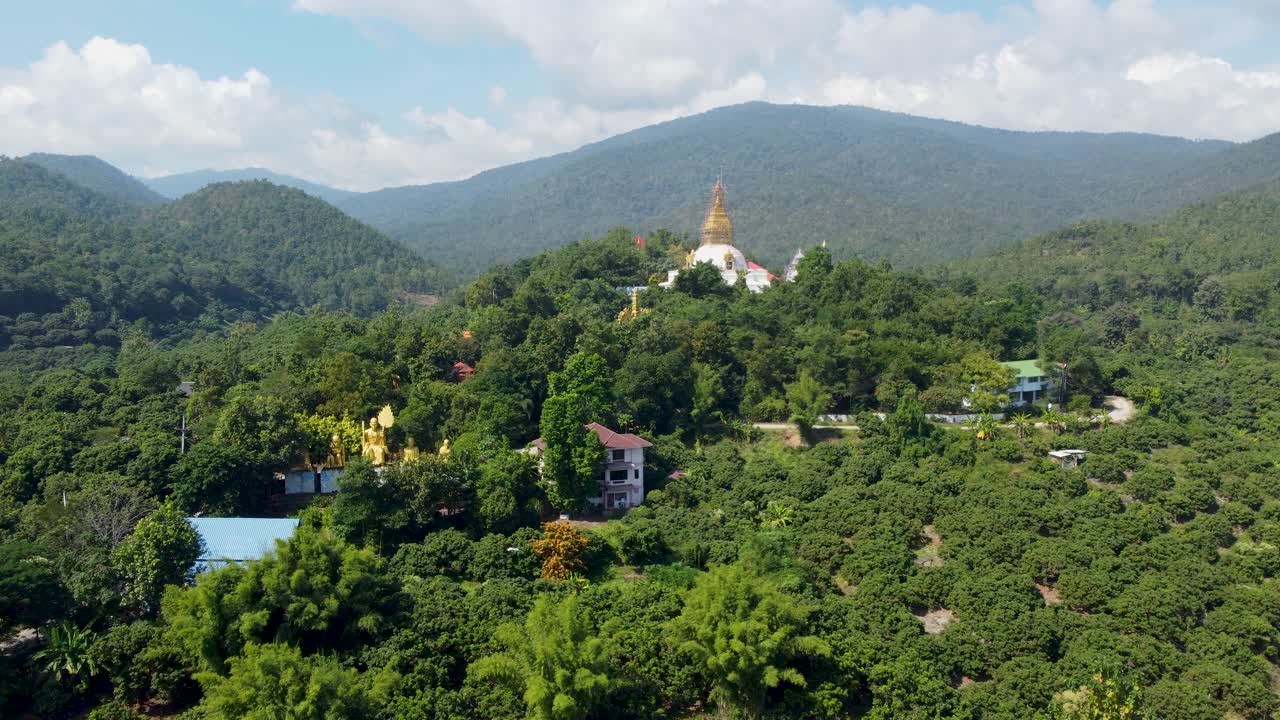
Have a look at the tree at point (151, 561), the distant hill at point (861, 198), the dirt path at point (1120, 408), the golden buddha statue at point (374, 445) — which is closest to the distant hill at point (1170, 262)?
the dirt path at point (1120, 408)

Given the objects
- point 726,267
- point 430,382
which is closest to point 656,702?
point 430,382

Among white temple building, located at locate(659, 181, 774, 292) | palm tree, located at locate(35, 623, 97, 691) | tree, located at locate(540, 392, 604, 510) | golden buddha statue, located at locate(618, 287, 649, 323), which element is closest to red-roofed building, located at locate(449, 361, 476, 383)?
golden buddha statue, located at locate(618, 287, 649, 323)

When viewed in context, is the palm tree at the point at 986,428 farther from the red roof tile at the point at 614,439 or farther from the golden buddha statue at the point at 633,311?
the golden buddha statue at the point at 633,311

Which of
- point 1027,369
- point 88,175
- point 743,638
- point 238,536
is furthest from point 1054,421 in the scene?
point 88,175

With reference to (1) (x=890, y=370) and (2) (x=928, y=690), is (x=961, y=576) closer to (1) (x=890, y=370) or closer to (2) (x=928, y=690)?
(2) (x=928, y=690)

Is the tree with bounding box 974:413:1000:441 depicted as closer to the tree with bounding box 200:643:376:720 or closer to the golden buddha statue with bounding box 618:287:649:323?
the golden buddha statue with bounding box 618:287:649:323
